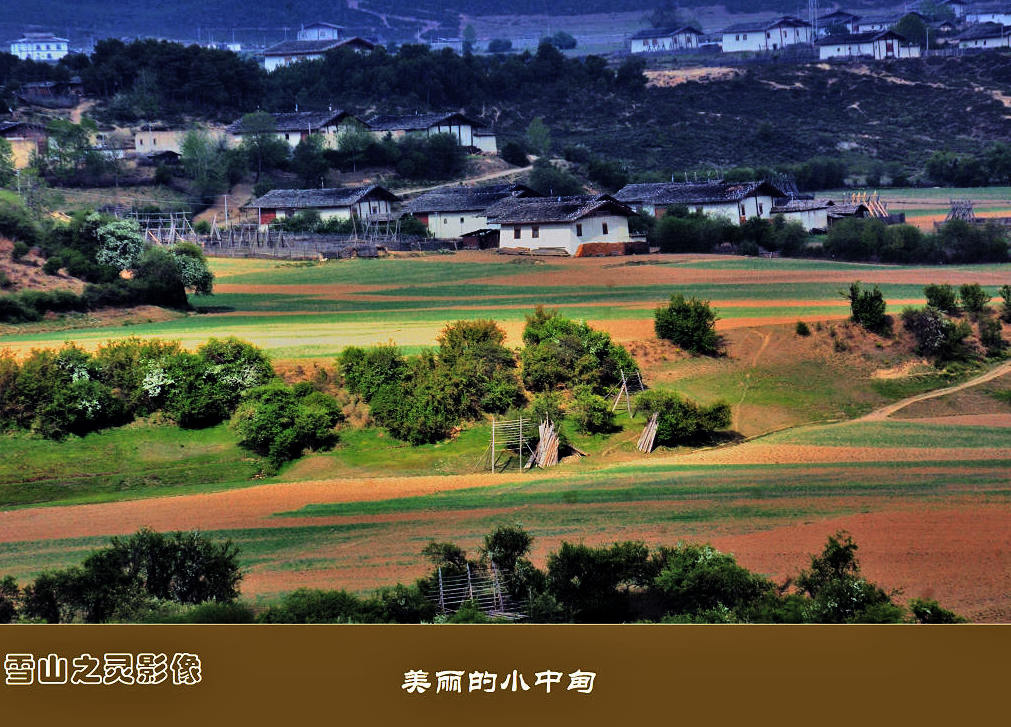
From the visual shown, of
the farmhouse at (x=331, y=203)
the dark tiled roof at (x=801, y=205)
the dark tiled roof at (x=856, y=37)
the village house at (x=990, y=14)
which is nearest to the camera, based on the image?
the dark tiled roof at (x=801, y=205)

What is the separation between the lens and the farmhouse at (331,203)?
54125 mm

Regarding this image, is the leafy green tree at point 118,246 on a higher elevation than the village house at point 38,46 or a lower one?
lower

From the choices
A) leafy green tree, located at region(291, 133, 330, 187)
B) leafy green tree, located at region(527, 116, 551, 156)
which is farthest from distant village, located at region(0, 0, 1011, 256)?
leafy green tree, located at region(527, 116, 551, 156)

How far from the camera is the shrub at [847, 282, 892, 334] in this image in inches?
1116

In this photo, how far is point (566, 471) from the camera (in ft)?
72.5

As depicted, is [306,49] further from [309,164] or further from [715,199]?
[715,199]

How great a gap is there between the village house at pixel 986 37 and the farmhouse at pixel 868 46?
8.41 feet

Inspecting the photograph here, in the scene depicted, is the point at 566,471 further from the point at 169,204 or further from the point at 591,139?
the point at 591,139

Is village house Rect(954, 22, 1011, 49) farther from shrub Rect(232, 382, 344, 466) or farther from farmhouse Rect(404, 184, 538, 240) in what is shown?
shrub Rect(232, 382, 344, 466)

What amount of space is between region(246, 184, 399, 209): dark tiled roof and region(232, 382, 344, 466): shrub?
1211 inches

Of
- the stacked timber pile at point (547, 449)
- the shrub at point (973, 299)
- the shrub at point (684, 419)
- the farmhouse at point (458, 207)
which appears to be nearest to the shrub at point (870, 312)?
the shrub at point (973, 299)

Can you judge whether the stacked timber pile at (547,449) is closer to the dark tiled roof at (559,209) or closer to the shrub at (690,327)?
the shrub at (690,327)

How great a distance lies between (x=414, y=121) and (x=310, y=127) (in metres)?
5.41

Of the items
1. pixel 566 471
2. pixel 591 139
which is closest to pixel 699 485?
pixel 566 471
